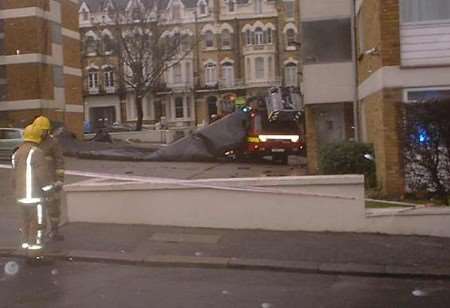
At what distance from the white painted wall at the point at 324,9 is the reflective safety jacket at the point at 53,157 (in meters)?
13.1

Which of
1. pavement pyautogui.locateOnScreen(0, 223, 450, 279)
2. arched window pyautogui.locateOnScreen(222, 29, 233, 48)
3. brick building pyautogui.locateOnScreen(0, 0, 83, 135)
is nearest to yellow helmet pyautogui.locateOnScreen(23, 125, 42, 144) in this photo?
pavement pyautogui.locateOnScreen(0, 223, 450, 279)

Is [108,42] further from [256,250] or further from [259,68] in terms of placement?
[256,250]

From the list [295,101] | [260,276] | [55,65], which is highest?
[55,65]

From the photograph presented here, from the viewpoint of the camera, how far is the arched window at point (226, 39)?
75438mm

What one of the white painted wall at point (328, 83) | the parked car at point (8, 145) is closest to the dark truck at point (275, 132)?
the white painted wall at point (328, 83)

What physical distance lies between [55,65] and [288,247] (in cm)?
3560

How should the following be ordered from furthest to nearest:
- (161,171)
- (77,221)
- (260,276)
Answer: (161,171), (77,221), (260,276)

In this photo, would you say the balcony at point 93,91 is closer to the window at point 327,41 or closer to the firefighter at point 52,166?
the window at point 327,41

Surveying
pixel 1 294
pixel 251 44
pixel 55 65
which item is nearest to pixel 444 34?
pixel 1 294

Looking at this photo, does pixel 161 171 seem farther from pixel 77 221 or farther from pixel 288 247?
pixel 288 247

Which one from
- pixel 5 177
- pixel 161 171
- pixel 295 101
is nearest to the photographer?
pixel 5 177

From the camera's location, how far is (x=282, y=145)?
27.4 meters

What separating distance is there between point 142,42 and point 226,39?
58.4ft

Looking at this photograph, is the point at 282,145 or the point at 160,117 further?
the point at 160,117
